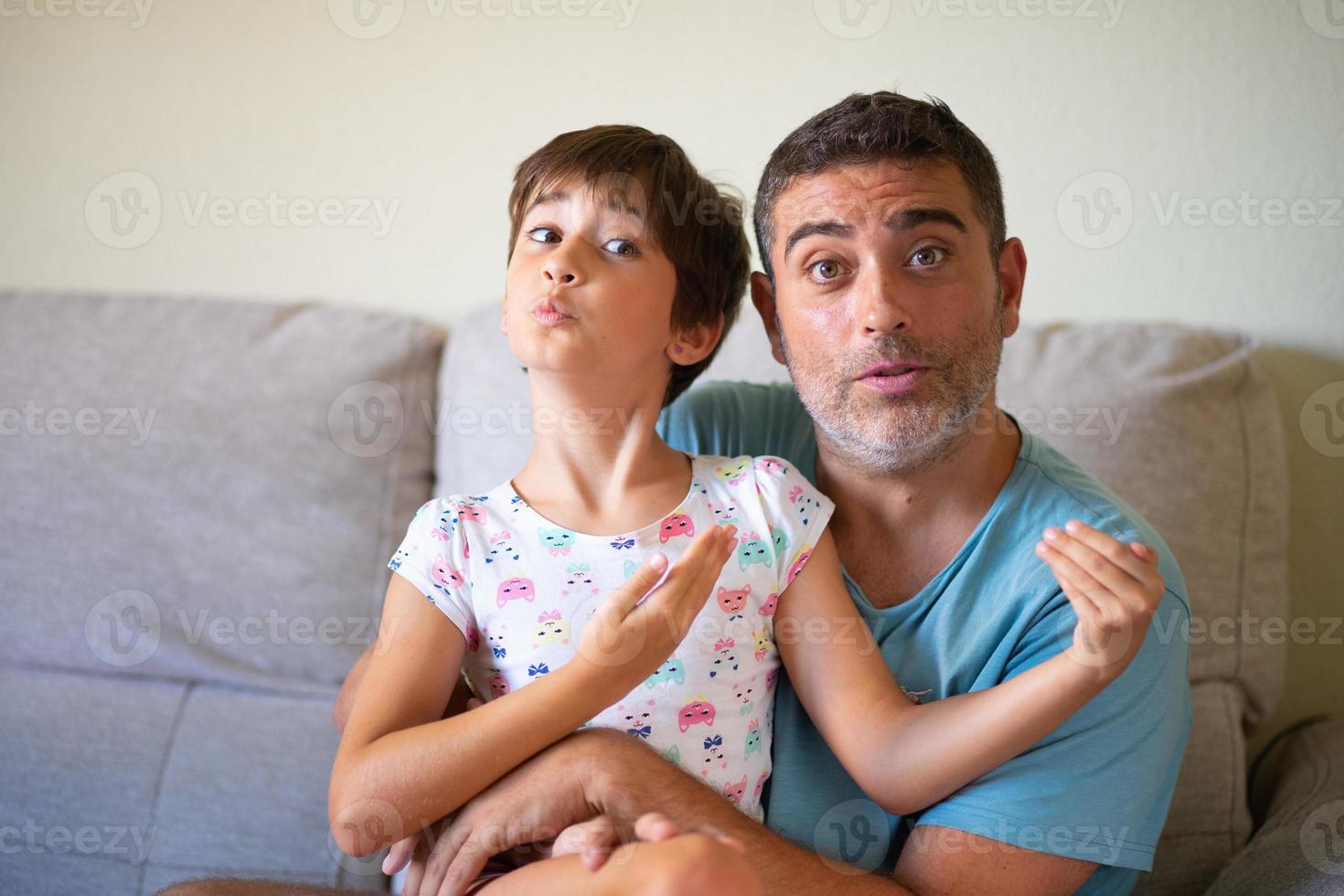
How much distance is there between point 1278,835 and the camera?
1.37m

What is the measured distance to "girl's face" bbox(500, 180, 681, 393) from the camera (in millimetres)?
1238

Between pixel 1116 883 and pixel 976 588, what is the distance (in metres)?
0.36

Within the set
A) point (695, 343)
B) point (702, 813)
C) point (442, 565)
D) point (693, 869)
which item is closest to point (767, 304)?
point (695, 343)

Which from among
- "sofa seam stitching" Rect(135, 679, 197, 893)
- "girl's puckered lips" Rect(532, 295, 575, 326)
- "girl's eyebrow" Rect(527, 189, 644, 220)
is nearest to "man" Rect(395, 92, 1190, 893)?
"girl's eyebrow" Rect(527, 189, 644, 220)

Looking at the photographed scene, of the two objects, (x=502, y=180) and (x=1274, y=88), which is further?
(x=502, y=180)

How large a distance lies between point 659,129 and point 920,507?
102 cm

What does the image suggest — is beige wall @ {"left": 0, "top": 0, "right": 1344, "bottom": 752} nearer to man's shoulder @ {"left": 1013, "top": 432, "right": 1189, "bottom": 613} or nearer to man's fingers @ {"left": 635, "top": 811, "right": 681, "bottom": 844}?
man's shoulder @ {"left": 1013, "top": 432, "right": 1189, "bottom": 613}

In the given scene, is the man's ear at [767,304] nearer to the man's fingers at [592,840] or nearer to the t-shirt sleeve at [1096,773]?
the t-shirt sleeve at [1096,773]

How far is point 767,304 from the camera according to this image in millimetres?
1495

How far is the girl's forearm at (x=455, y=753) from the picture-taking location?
107cm

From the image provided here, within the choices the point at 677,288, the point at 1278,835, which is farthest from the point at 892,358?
the point at 1278,835

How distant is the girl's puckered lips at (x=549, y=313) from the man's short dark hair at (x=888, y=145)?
1.11 feet

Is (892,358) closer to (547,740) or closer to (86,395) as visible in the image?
(547,740)

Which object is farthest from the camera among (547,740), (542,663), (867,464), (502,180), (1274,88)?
(502,180)
